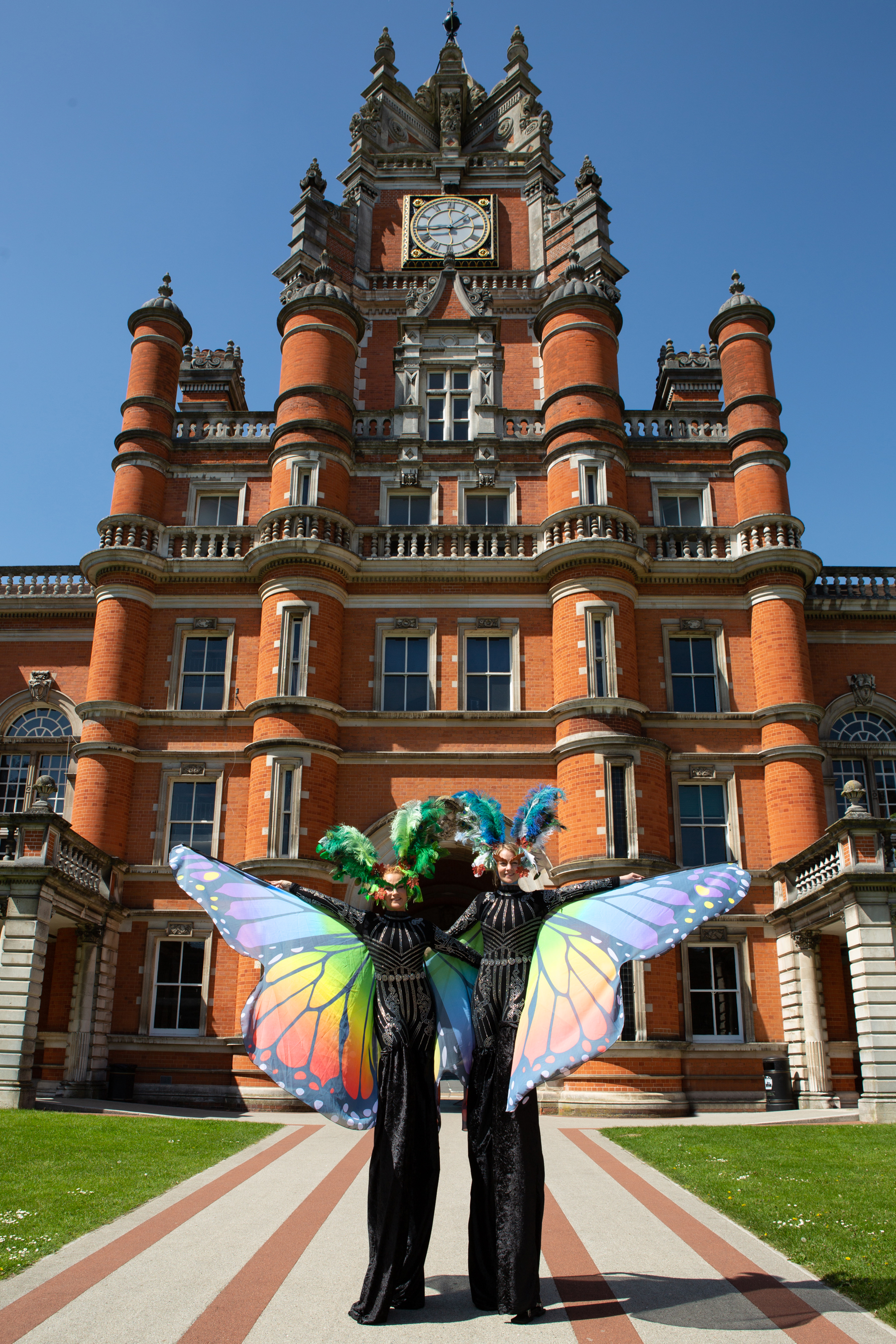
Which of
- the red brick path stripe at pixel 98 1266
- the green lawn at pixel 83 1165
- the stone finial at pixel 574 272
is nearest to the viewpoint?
the red brick path stripe at pixel 98 1266

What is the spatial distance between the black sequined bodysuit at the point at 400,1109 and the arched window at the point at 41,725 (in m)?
19.5

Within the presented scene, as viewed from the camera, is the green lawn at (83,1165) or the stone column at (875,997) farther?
the stone column at (875,997)

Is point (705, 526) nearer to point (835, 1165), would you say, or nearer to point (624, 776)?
point (624, 776)

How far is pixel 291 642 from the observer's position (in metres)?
22.5

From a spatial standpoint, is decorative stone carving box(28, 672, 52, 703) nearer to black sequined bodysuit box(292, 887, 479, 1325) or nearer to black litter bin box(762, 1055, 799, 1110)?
black litter bin box(762, 1055, 799, 1110)

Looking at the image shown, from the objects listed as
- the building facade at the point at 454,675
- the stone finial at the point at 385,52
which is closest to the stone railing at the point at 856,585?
the building facade at the point at 454,675

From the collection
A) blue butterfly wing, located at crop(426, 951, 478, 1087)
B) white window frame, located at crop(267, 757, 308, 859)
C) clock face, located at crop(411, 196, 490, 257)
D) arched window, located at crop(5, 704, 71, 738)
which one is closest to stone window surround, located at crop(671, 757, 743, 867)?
white window frame, located at crop(267, 757, 308, 859)

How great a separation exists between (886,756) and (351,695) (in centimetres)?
1248

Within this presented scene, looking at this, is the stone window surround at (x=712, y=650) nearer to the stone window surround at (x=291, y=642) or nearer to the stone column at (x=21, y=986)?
the stone window surround at (x=291, y=642)

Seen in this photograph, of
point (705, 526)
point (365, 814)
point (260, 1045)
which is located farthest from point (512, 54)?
point (260, 1045)

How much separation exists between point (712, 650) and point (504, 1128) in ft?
60.8

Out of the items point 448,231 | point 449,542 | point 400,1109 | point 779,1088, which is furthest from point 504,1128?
point 448,231

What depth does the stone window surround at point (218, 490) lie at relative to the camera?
25156 millimetres

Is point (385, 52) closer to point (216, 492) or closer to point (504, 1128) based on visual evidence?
point (216, 492)
